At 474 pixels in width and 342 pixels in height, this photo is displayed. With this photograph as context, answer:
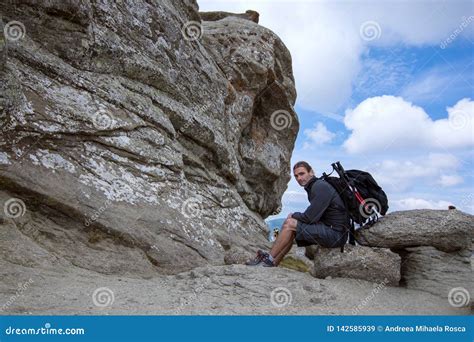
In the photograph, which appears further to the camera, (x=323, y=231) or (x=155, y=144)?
(x=155, y=144)

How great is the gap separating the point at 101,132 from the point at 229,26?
629 inches

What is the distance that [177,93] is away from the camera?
18750mm

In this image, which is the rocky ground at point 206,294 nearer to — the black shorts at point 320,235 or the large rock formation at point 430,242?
the large rock formation at point 430,242

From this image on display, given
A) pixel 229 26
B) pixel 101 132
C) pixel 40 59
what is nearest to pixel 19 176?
pixel 101 132

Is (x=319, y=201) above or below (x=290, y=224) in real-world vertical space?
above

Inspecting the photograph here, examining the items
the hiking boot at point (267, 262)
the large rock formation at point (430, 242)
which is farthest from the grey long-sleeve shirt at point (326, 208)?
the hiking boot at point (267, 262)

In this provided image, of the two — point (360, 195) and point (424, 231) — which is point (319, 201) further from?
point (424, 231)

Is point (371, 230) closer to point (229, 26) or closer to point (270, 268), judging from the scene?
point (270, 268)

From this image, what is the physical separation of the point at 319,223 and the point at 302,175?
1.51m

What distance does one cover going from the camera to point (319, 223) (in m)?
11.3

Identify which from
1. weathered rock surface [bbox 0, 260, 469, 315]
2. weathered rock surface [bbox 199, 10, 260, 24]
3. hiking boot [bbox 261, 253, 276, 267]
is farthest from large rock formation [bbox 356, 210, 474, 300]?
weathered rock surface [bbox 199, 10, 260, 24]

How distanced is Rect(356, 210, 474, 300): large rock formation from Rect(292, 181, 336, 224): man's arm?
4.80 feet

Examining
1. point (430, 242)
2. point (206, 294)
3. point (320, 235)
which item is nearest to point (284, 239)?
point (320, 235)

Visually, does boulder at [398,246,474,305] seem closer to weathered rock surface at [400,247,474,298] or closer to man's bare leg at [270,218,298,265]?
weathered rock surface at [400,247,474,298]
